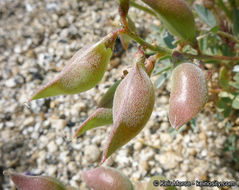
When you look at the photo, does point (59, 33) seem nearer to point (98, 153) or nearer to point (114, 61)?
point (114, 61)

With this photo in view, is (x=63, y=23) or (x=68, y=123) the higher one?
(x=63, y=23)

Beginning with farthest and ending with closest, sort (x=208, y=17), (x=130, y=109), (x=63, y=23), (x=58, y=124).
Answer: (x=63, y=23), (x=58, y=124), (x=208, y=17), (x=130, y=109)

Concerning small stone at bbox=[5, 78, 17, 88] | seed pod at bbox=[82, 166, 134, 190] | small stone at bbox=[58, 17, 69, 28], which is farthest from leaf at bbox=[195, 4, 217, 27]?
small stone at bbox=[5, 78, 17, 88]

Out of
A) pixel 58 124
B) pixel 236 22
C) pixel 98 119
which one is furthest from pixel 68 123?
pixel 236 22

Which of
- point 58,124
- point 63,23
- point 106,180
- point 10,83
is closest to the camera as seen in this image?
point 106,180

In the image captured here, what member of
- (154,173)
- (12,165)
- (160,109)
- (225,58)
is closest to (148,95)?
(225,58)

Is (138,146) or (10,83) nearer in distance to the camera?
(138,146)

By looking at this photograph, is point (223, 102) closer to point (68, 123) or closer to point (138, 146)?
point (138, 146)
